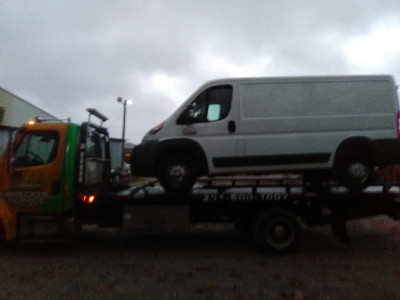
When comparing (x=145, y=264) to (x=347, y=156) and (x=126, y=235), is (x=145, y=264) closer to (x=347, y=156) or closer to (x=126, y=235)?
(x=126, y=235)

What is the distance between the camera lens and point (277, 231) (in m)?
8.40

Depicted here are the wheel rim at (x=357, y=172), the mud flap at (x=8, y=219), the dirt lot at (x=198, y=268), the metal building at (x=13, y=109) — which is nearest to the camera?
the dirt lot at (x=198, y=268)

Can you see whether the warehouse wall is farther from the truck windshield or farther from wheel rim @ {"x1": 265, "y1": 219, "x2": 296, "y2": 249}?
wheel rim @ {"x1": 265, "y1": 219, "x2": 296, "y2": 249}

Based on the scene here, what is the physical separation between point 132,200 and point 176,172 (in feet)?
3.43

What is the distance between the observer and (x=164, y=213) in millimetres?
8539

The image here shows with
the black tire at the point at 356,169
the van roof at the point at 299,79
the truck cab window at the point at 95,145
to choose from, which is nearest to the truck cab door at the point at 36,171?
the truck cab window at the point at 95,145

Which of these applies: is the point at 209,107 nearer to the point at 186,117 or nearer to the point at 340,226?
the point at 186,117

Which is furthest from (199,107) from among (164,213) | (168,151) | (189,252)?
(189,252)

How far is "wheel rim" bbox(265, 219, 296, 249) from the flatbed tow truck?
2 cm

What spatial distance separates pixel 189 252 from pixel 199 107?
2694mm

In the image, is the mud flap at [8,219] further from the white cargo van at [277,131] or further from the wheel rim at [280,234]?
the wheel rim at [280,234]

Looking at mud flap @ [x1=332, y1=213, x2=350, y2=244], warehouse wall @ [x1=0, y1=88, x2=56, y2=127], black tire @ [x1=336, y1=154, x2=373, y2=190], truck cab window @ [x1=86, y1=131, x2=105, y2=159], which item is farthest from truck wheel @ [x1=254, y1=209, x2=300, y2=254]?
warehouse wall @ [x1=0, y1=88, x2=56, y2=127]

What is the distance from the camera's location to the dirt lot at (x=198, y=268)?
6.03 metres

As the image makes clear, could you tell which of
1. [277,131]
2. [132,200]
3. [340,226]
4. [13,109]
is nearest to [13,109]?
[13,109]
